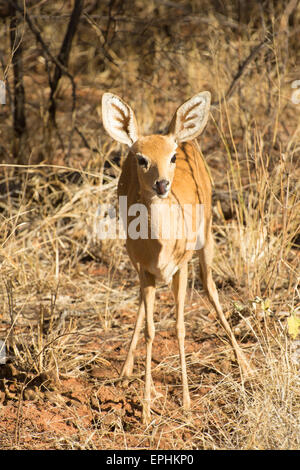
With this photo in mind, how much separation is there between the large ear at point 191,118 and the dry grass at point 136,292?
0.46 metres

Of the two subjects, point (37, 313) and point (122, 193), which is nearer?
point (122, 193)

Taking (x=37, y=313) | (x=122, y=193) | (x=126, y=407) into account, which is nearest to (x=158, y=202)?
A: (x=122, y=193)

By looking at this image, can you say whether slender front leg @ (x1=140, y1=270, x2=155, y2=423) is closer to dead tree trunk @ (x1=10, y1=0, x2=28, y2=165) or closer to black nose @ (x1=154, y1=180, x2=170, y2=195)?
black nose @ (x1=154, y1=180, x2=170, y2=195)

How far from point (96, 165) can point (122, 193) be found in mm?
1812

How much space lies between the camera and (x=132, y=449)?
3.45 metres

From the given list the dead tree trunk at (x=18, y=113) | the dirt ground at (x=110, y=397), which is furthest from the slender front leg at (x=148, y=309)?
the dead tree trunk at (x=18, y=113)

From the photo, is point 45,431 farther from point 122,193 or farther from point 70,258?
point 70,258

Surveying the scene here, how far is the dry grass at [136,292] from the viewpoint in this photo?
3.63 m

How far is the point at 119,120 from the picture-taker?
3947 millimetres

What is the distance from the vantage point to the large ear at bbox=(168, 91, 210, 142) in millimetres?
3818

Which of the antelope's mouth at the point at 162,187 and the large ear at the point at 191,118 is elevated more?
the large ear at the point at 191,118

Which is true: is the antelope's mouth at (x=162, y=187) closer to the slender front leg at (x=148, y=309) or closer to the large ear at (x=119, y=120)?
the large ear at (x=119, y=120)

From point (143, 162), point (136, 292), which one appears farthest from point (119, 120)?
point (136, 292)

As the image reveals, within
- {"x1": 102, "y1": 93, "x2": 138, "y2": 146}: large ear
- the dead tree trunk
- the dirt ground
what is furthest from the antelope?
the dead tree trunk
